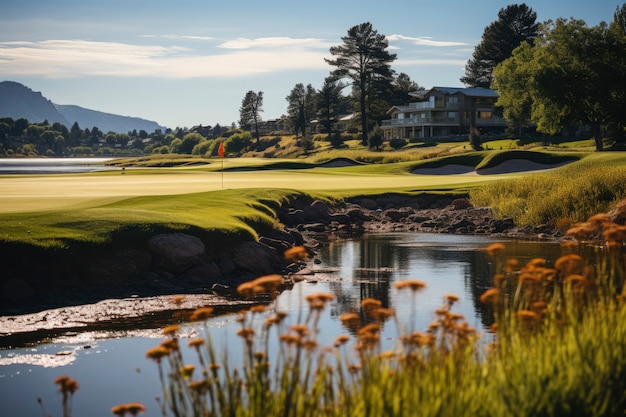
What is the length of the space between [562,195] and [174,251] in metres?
19.4

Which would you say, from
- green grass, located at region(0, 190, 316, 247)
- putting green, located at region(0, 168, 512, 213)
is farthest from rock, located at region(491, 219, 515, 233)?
green grass, located at region(0, 190, 316, 247)

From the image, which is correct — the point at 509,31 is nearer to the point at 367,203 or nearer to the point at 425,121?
the point at 425,121

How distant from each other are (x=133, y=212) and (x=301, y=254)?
20.0 m

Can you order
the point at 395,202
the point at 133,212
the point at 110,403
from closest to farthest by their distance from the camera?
1. the point at 110,403
2. the point at 133,212
3. the point at 395,202

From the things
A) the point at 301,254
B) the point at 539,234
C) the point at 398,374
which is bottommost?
the point at 539,234

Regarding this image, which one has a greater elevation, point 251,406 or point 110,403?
point 251,406

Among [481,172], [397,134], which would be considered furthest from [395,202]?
[397,134]

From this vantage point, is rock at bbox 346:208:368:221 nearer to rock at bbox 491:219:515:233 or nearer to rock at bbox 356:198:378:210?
rock at bbox 356:198:378:210

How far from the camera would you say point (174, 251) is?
2436 cm

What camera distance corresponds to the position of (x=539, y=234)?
1437 inches

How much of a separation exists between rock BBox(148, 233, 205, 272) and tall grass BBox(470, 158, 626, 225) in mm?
15644

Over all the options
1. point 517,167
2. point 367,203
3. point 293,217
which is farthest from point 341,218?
point 517,167

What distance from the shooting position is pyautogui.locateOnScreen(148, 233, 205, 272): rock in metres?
24.2

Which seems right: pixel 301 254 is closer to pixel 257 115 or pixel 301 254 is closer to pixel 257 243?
pixel 257 243
